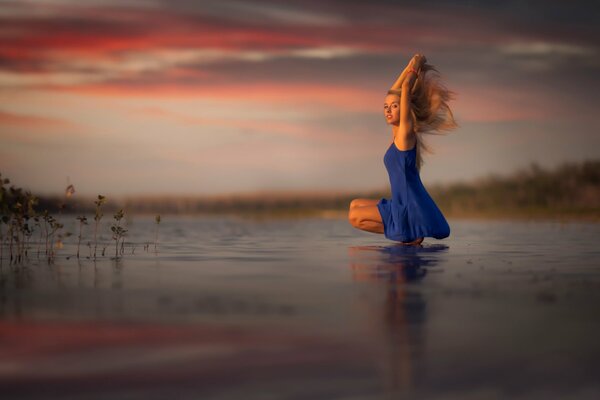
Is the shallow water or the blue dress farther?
the blue dress

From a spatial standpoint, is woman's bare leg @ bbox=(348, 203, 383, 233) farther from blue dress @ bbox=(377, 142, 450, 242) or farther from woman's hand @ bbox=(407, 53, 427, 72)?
woman's hand @ bbox=(407, 53, 427, 72)

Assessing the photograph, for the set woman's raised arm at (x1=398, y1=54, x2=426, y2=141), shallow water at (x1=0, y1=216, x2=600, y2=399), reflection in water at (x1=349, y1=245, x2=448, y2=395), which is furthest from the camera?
woman's raised arm at (x1=398, y1=54, x2=426, y2=141)

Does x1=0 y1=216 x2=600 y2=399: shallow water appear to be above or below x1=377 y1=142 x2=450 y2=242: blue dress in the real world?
below

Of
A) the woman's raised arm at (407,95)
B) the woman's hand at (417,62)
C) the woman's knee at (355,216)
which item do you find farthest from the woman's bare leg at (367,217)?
the woman's hand at (417,62)

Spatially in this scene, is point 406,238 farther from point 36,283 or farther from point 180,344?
point 180,344

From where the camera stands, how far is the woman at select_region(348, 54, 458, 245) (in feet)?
40.3

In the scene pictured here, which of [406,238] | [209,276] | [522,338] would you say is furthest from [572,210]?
[522,338]

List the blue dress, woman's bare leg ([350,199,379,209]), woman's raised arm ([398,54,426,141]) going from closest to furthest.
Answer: woman's raised arm ([398,54,426,141])
the blue dress
woman's bare leg ([350,199,379,209])

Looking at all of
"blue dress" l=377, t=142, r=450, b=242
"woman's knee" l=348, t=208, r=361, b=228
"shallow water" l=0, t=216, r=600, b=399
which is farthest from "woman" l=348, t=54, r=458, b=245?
"shallow water" l=0, t=216, r=600, b=399

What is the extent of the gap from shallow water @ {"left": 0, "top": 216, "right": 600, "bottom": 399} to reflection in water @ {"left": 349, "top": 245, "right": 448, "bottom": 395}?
0.8 inches

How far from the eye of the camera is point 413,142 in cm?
1245

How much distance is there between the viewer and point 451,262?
996 centimetres

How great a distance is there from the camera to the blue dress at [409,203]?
1238cm

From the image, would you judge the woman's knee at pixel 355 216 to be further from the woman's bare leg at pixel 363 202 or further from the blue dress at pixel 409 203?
the blue dress at pixel 409 203
